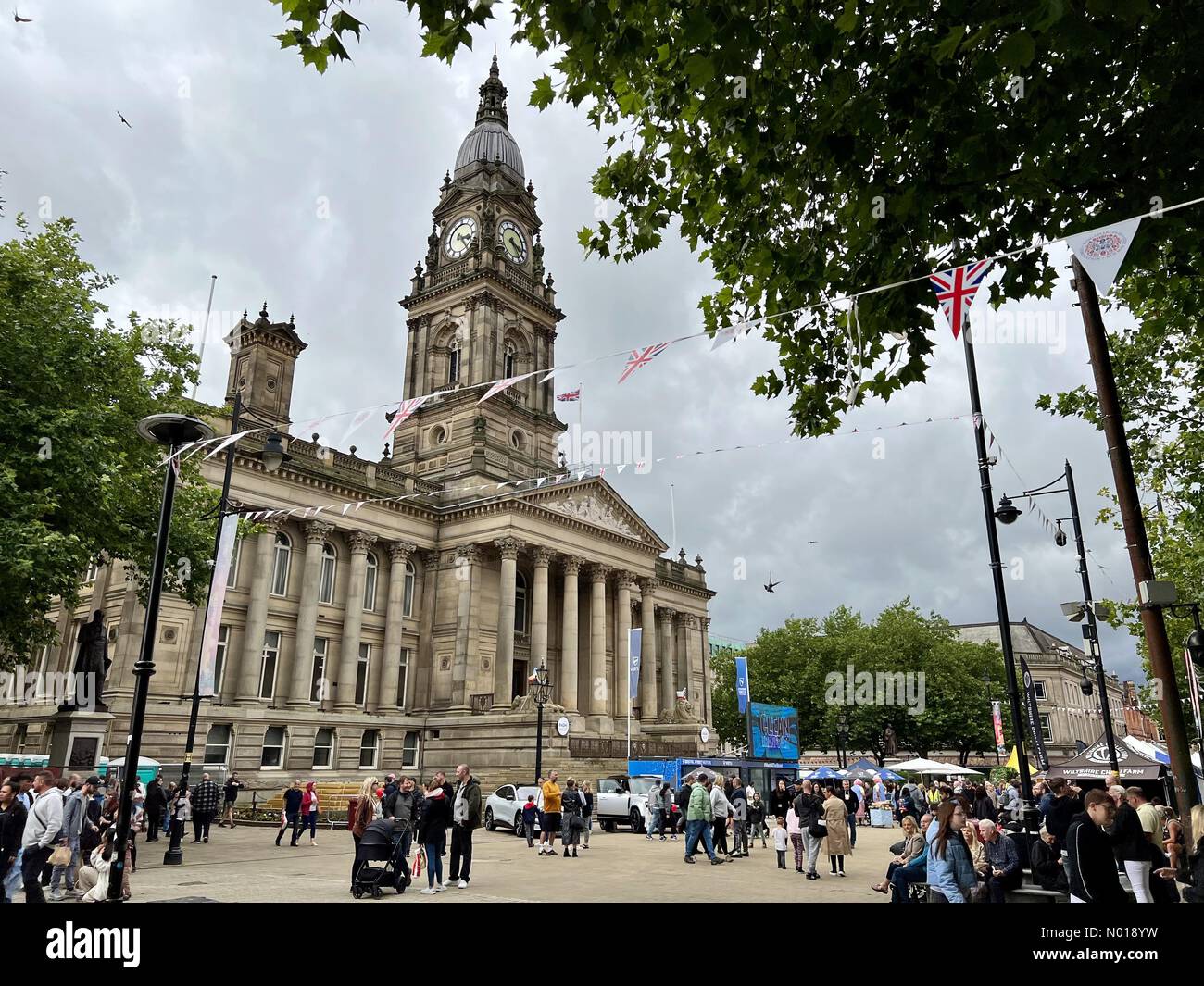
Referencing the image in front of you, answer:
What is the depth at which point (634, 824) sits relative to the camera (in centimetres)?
2923

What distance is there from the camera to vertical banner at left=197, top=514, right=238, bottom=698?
21250mm

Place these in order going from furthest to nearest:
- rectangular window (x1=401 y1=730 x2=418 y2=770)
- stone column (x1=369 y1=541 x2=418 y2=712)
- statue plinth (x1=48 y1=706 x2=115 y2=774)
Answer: rectangular window (x1=401 y1=730 x2=418 y2=770) → stone column (x1=369 y1=541 x2=418 y2=712) → statue plinth (x1=48 y1=706 x2=115 y2=774)

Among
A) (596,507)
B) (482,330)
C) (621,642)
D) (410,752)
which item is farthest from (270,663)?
(482,330)

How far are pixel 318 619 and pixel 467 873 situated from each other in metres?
27.4

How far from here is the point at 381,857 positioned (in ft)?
40.4

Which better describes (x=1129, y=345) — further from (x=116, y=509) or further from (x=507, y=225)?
(x=507, y=225)

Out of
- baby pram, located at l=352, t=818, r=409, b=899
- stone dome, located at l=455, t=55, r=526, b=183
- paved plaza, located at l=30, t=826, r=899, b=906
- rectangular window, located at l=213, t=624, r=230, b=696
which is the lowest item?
paved plaza, located at l=30, t=826, r=899, b=906

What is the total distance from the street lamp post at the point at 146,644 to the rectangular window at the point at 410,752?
3221 cm

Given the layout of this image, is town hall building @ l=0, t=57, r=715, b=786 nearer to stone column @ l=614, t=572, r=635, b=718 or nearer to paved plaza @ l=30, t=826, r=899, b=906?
stone column @ l=614, t=572, r=635, b=718

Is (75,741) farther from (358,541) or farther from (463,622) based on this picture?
(463,622)

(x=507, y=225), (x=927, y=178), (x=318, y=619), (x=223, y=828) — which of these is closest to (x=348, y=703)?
(x=318, y=619)

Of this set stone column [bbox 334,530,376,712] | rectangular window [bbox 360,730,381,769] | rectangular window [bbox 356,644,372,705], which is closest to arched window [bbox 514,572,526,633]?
rectangular window [bbox 356,644,372,705]

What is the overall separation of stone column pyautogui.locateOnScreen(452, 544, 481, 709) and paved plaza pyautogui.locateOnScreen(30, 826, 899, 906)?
17.9 m

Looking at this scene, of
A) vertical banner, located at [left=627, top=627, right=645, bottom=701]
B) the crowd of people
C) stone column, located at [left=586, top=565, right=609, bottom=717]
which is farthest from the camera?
stone column, located at [left=586, top=565, right=609, bottom=717]
